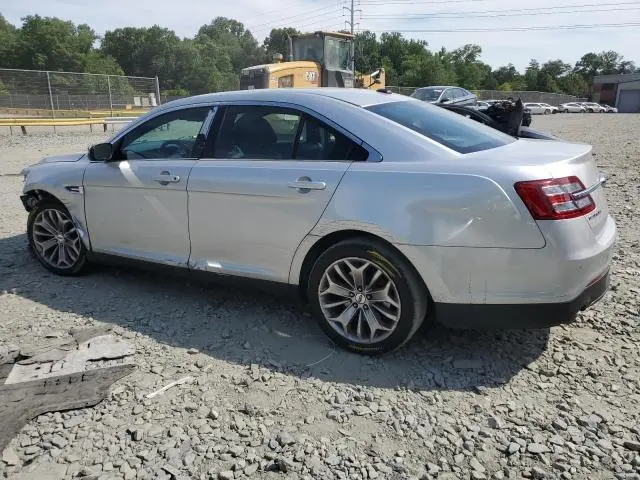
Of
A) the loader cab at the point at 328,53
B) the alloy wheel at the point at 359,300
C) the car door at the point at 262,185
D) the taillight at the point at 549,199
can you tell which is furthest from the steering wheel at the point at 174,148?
the loader cab at the point at 328,53

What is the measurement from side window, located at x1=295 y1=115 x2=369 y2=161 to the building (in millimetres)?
80593

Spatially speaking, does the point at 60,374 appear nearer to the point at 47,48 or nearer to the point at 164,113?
the point at 164,113

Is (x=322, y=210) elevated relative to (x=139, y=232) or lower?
elevated

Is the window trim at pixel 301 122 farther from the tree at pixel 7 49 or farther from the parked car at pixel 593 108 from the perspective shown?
the tree at pixel 7 49

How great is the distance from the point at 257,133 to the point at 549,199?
6.53 feet

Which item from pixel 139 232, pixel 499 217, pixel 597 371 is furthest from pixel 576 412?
pixel 139 232

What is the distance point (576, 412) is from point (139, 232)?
3254 millimetres

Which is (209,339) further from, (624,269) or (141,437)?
(624,269)

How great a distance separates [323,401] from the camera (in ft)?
9.86

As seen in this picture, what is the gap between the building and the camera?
244 ft

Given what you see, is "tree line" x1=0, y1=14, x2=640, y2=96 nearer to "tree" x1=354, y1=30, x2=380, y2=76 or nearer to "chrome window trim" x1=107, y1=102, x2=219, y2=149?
"tree" x1=354, y1=30, x2=380, y2=76

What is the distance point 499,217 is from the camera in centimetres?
286

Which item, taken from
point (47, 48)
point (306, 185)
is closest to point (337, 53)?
point (306, 185)

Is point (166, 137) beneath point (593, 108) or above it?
above
